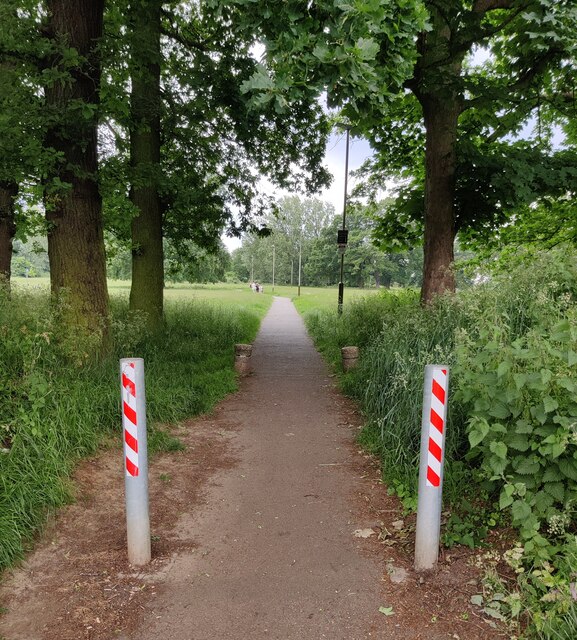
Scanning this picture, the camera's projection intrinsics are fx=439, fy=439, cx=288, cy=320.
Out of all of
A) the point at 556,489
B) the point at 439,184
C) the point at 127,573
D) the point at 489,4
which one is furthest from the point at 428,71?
the point at 127,573

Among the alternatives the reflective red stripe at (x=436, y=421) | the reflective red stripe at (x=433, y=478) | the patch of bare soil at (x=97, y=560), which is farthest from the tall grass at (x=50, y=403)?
the reflective red stripe at (x=436, y=421)

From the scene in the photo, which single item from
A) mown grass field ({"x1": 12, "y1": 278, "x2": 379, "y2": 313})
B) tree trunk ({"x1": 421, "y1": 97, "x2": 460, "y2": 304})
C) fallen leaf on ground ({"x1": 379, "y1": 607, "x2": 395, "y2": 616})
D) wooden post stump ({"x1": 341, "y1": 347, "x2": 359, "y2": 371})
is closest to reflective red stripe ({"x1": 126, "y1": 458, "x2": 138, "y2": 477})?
fallen leaf on ground ({"x1": 379, "y1": 607, "x2": 395, "y2": 616})

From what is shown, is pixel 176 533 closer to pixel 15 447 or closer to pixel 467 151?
pixel 15 447

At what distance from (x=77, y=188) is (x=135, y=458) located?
4452mm

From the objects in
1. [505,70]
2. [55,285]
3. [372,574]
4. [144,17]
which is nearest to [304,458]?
[372,574]

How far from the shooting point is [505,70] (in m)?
8.87

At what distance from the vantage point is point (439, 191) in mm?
8469

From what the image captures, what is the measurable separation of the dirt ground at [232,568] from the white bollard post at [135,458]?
0.19 meters

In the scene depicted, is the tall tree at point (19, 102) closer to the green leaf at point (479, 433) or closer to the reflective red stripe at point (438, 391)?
the reflective red stripe at point (438, 391)

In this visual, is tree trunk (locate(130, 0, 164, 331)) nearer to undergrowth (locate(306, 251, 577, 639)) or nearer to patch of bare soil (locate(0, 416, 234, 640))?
patch of bare soil (locate(0, 416, 234, 640))

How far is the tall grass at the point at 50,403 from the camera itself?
3.52 m

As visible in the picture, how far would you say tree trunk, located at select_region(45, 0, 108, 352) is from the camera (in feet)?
19.2

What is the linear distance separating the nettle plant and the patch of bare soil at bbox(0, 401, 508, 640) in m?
0.59

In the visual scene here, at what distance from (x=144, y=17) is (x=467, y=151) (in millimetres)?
5993
